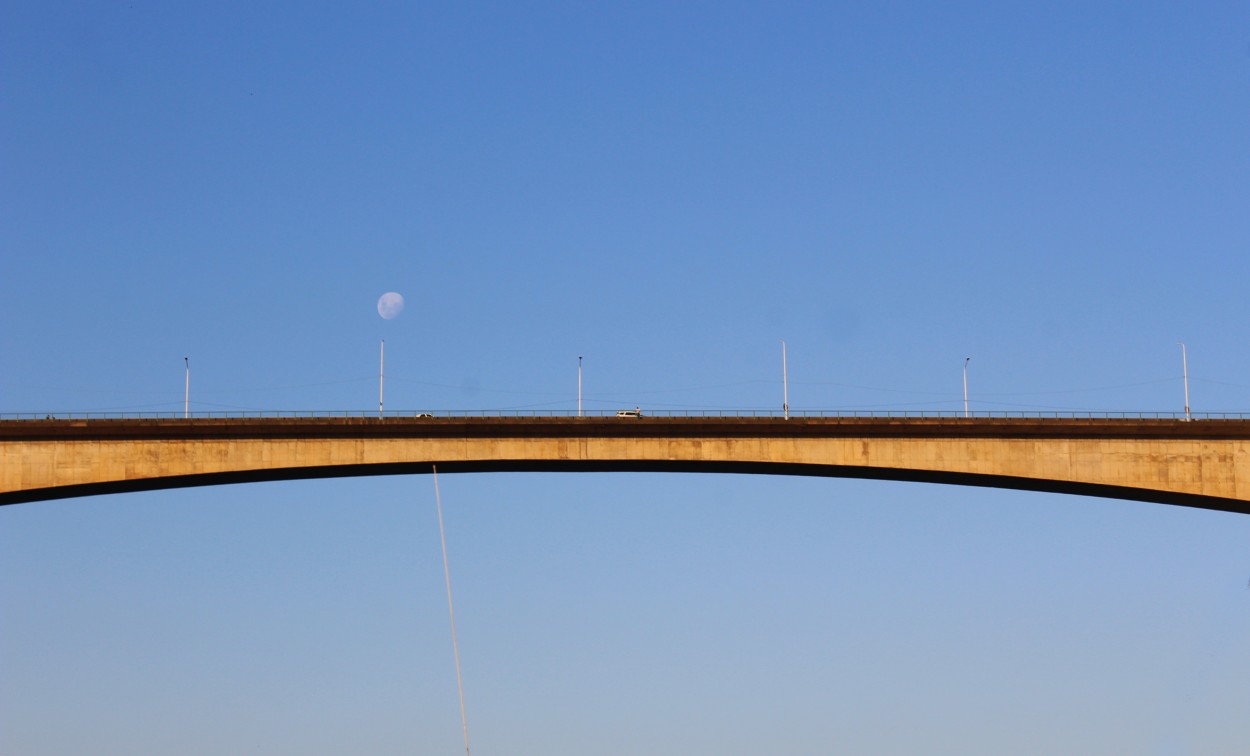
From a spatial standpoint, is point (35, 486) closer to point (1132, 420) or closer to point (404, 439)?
point (404, 439)

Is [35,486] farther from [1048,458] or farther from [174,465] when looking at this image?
[1048,458]

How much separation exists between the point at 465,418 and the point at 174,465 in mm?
12437

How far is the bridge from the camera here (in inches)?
3260

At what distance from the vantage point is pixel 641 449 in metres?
84.3

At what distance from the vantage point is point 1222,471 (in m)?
83.0

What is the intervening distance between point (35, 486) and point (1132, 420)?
152 ft

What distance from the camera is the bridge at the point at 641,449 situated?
82812 mm

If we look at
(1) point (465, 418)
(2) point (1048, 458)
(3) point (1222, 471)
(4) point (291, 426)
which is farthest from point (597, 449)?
(3) point (1222, 471)

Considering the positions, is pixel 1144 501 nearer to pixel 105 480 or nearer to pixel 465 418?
pixel 465 418

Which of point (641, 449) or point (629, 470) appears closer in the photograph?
point (641, 449)

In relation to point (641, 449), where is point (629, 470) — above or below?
below

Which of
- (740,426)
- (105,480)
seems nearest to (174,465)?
(105,480)

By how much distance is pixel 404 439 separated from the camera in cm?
8350

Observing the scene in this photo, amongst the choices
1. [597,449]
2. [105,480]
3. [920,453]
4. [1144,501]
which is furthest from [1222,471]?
[105,480]
